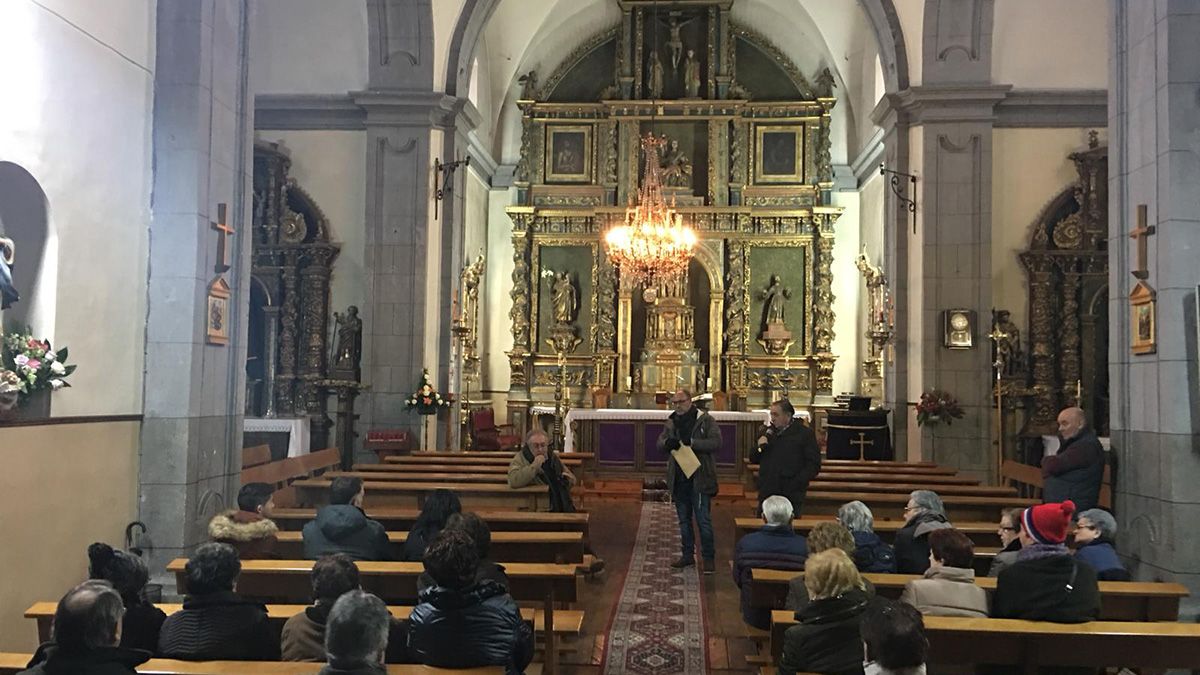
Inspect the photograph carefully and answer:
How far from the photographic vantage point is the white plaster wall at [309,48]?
12906mm

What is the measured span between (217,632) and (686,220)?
15.1 meters

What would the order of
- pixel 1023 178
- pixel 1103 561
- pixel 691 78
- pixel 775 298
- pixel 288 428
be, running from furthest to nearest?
1. pixel 691 78
2. pixel 775 298
3. pixel 1023 178
4. pixel 288 428
5. pixel 1103 561

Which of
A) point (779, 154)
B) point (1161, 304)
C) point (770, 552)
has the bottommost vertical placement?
point (770, 552)

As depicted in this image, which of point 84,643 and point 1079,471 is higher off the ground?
point 1079,471

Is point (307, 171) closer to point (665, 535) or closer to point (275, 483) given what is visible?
point (275, 483)

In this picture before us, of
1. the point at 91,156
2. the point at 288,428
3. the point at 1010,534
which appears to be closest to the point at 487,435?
the point at 288,428

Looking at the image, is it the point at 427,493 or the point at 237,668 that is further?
the point at 427,493

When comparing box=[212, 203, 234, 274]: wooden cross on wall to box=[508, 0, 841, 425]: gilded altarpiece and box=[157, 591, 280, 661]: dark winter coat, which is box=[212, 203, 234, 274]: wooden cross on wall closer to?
box=[157, 591, 280, 661]: dark winter coat

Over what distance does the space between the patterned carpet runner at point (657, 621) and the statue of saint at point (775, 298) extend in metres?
9.39

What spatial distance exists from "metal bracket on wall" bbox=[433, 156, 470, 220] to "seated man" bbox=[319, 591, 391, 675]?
10.7m

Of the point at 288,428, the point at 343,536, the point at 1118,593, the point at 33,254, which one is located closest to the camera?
the point at 1118,593

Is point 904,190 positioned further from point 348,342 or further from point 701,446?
point 348,342

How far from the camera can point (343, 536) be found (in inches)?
205

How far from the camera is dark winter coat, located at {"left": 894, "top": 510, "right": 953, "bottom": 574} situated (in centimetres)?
543
